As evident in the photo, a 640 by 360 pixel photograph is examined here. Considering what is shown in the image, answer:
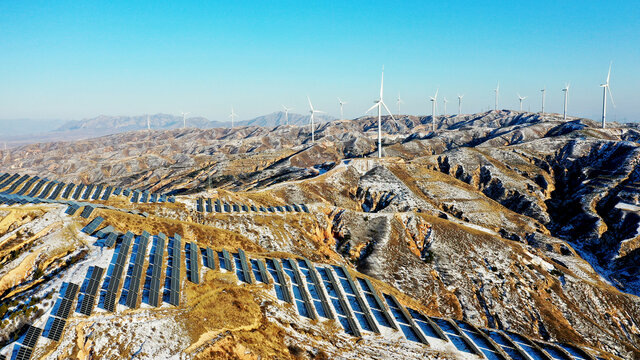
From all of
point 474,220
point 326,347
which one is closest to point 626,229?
point 474,220

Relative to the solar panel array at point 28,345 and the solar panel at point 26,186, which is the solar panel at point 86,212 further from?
the solar panel at point 26,186

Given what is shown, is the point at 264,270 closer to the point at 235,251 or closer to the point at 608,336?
the point at 235,251

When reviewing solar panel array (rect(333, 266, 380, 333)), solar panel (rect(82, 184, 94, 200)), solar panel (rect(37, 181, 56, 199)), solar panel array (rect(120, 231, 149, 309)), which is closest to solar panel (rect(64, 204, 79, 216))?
solar panel array (rect(120, 231, 149, 309))

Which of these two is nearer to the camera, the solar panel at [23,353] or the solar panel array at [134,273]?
the solar panel at [23,353]

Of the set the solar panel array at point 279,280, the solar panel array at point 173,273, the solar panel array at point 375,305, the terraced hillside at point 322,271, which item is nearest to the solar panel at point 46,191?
the terraced hillside at point 322,271

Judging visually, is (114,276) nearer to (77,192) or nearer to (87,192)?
(87,192)

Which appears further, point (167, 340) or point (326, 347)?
point (326, 347)
